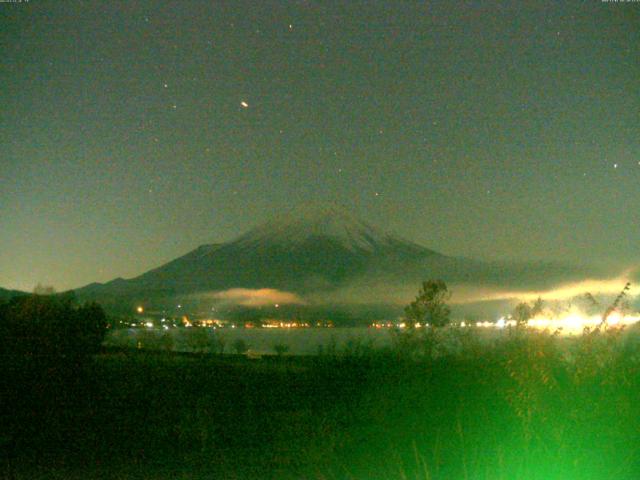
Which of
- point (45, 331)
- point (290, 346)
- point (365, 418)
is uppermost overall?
point (45, 331)

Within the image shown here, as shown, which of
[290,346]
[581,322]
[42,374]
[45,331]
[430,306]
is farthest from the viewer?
[290,346]

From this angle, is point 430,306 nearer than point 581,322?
No

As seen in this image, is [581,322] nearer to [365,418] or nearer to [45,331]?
[365,418]

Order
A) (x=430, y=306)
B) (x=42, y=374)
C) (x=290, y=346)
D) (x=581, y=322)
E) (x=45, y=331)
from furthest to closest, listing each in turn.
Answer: (x=290, y=346), (x=430, y=306), (x=45, y=331), (x=42, y=374), (x=581, y=322)

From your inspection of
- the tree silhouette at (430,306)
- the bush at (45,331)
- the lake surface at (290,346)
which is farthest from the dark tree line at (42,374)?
the tree silhouette at (430,306)

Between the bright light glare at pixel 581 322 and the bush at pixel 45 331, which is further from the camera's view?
the bush at pixel 45 331

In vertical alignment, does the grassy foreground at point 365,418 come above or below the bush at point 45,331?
below

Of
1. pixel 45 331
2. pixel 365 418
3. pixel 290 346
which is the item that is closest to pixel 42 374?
pixel 45 331

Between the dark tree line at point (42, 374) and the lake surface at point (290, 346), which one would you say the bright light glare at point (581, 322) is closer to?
the lake surface at point (290, 346)

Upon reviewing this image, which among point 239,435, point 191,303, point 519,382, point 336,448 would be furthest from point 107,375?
point 191,303
